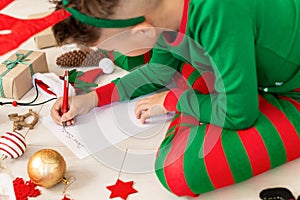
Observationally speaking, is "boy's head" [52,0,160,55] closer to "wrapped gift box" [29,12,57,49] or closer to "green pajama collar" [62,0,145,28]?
"green pajama collar" [62,0,145,28]

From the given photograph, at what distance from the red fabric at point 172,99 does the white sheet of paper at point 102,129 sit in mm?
55

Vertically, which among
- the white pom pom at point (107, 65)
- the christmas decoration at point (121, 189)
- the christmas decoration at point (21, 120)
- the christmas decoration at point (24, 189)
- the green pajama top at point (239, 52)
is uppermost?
the green pajama top at point (239, 52)

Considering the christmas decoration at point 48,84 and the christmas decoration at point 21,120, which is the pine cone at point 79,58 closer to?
the christmas decoration at point 48,84

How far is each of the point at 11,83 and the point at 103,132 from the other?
290 millimetres

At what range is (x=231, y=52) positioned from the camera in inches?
31.1

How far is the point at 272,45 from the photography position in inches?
33.8

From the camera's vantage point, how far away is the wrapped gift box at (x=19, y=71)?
115 cm

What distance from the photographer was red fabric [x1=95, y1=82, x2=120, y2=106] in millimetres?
1116

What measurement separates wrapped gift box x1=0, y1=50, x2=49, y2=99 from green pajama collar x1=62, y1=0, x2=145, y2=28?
0.49 metres

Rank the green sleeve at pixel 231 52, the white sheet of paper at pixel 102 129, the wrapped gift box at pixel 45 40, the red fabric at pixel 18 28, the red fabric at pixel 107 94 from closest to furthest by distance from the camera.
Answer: the red fabric at pixel 18 28 < the green sleeve at pixel 231 52 < the white sheet of paper at pixel 102 129 < the red fabric at pixel 107 94 < the wrapped gift box at pixel 45 40

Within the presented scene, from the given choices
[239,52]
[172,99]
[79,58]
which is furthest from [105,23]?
[79,58]

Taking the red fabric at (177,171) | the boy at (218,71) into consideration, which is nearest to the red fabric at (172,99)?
the boy at (218,71)

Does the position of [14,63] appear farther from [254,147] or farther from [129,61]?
[254,147]

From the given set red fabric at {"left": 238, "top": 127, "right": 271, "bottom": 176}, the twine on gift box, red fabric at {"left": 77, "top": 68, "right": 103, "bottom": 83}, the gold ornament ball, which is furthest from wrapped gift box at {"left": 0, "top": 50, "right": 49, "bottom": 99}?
red fabric at {"left": 238, "top": 127, "right": 271, "bottom": 176}
